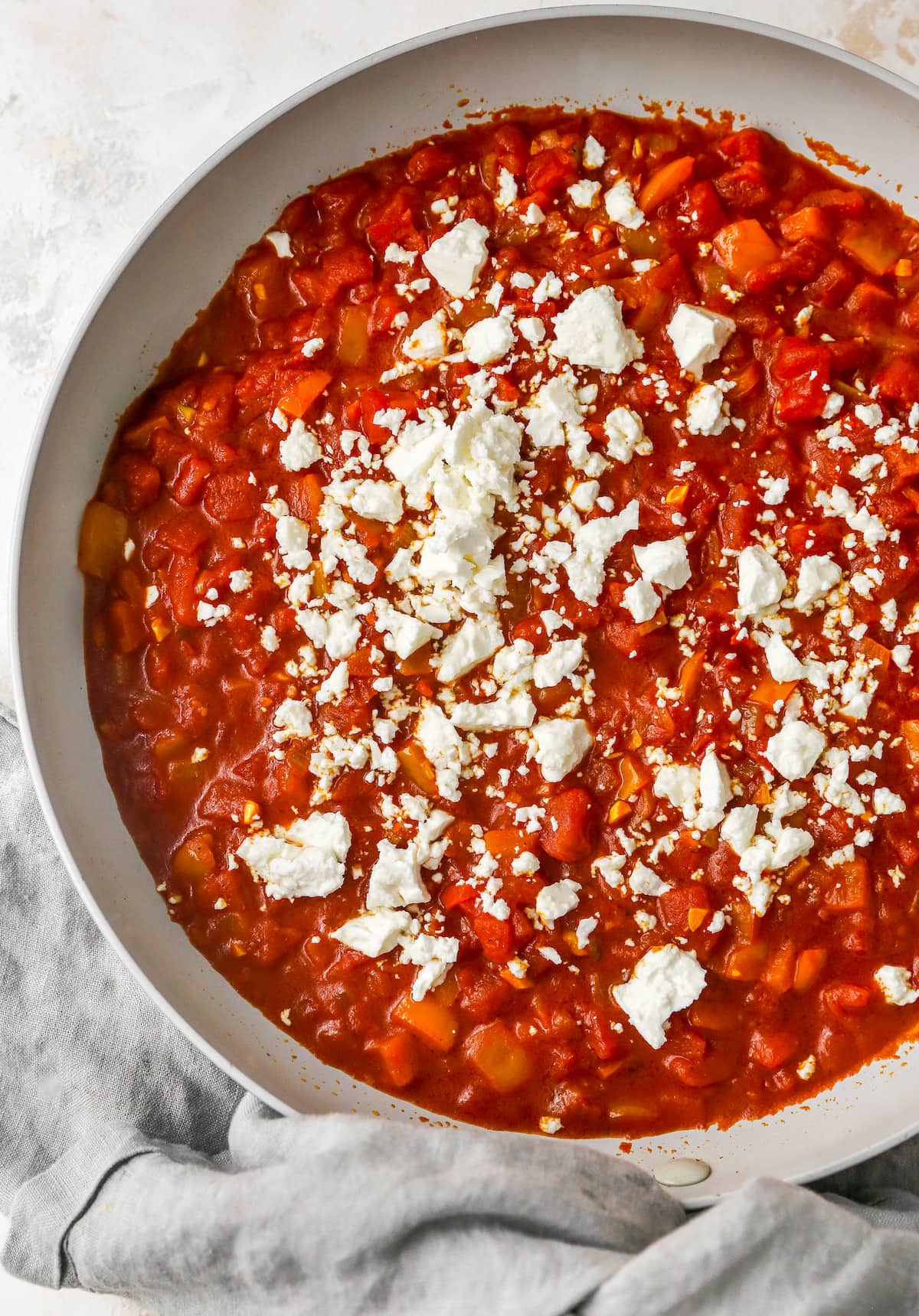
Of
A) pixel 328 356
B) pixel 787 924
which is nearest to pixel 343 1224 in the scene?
pixel 787 924

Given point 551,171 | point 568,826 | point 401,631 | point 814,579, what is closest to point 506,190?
point 551,171

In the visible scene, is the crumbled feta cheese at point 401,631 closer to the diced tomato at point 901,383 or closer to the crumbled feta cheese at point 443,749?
the crumbled feta cheese at point 443,749

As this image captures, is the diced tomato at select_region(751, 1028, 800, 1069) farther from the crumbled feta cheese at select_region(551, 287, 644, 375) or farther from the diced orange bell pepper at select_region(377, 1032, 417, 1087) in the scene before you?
the crumbled feta cheese at select_region(551, 287, 644, 375)

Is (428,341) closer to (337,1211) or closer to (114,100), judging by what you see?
(114,100)

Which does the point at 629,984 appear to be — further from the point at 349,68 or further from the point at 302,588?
the point at 349,68

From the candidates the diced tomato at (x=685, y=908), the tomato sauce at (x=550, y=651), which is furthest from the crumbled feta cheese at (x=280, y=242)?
the diced tomato at (x=685, y=908)

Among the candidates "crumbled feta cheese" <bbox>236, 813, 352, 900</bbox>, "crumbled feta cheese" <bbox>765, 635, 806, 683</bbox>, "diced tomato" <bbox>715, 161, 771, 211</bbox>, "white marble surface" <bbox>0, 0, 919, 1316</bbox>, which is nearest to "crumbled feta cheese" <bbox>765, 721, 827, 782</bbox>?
"crumbled feta cheese" <bbox>765, 635, 806, 683</bbox>
